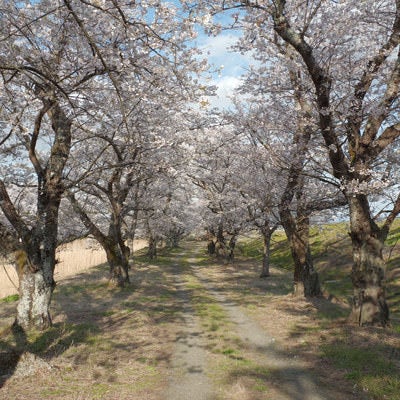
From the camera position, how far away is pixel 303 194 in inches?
792

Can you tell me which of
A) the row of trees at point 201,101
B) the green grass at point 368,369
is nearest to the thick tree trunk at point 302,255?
the row of trees at point 201,101

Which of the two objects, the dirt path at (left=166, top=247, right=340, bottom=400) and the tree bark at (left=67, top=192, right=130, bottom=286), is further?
the tree bark at (left=67, top=192, right=130, bottom=286)

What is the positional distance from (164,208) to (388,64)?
102ft

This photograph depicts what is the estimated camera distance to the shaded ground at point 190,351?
7.96 metres

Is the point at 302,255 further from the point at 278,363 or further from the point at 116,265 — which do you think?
the point at 116,265

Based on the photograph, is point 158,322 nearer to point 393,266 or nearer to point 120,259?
point 120,259

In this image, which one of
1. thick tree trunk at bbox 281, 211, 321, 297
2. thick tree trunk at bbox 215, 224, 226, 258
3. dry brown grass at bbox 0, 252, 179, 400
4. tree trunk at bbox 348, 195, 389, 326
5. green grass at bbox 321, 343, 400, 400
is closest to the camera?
green grass at bbox 321, 343, 400, 400

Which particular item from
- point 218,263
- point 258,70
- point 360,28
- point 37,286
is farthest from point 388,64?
point 218,263

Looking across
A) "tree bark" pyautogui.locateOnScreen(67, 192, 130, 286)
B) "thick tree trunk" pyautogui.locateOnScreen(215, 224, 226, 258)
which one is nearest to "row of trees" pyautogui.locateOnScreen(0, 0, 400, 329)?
"tree bark" pyautogui.locateOnScreen(67, 192, 130, 286)

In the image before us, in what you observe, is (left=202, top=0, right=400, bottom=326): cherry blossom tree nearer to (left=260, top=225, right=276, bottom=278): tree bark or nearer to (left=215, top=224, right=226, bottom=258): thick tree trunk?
(left=260, top=225, right=276, bottom=278): tree bark

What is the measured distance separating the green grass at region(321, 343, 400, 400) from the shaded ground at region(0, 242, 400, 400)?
0.17 ft

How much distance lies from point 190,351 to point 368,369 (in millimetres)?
4540

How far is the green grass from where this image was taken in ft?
25.2

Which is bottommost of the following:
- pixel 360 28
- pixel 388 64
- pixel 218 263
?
pixel 218 263
